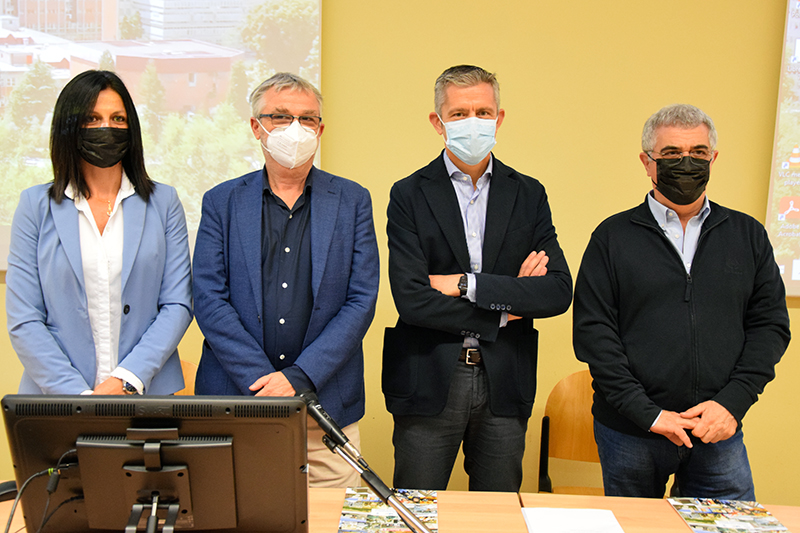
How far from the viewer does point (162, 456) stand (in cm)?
101

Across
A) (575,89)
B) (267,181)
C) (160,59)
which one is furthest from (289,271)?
(575,89)

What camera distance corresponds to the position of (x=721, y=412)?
1.78 metres

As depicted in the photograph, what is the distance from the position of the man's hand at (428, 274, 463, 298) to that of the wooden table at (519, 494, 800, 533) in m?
0.67

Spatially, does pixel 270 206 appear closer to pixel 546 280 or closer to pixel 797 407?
pixel 546 280

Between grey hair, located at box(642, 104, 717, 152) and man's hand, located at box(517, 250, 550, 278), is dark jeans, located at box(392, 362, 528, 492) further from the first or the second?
grey hair, located at box(642, 104, 717, 152)

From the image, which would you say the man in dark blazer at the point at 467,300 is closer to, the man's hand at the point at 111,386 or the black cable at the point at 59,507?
the man's hand at the point at 111,386

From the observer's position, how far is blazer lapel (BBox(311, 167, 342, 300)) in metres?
1.93

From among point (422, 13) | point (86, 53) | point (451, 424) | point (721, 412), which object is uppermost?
point (422, 13)

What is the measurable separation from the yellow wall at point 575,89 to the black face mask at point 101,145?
1.22m

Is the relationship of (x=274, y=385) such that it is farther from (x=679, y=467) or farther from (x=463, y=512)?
(x=679, y=467)

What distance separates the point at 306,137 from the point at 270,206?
0.26 meters

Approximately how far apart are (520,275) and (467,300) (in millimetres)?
233

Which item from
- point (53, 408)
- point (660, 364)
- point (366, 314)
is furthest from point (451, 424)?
point (53, 408)

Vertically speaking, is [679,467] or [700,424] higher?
[700,424]
